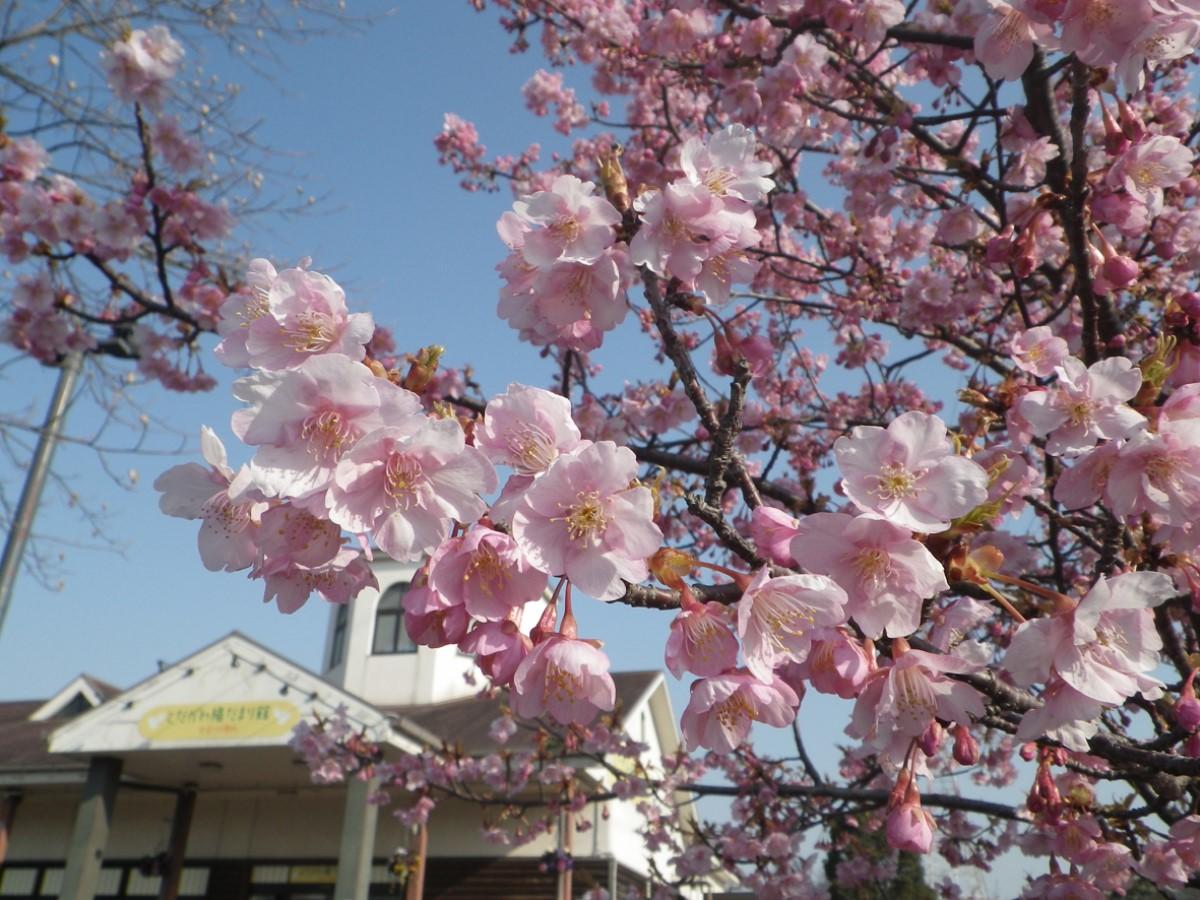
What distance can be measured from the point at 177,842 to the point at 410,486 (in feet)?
45.7

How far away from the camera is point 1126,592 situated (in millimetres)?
1423

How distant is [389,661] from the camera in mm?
16312

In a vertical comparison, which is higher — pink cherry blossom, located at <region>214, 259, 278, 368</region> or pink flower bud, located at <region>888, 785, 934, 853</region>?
pink cherry blossom, located at <region>214, 259, 278, 368</region>

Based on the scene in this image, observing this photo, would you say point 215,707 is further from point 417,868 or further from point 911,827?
point 911,827

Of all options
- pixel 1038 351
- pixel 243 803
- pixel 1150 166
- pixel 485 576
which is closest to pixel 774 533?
pixel 485 576

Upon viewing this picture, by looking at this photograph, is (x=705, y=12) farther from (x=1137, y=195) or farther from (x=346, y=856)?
(x=346, y=856)

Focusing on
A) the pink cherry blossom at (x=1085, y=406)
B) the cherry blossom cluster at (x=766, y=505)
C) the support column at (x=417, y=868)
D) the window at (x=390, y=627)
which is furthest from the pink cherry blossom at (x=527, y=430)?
the window at (x=390, y=627)

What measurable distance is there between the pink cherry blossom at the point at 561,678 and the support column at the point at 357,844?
981cm

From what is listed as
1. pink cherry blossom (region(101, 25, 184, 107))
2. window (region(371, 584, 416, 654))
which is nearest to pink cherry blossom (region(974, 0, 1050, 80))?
pink cherry blossom (region(101, 25, 184, 107))

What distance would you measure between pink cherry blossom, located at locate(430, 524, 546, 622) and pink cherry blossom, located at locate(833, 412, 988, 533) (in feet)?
1.80

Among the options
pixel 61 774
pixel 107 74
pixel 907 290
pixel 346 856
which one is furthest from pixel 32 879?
pixel 907 290

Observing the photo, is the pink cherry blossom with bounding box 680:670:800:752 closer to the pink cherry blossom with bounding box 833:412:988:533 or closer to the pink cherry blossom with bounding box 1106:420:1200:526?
the pink cherry blossom with bounding box 833:412:988:533

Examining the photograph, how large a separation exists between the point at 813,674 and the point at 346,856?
1020cm

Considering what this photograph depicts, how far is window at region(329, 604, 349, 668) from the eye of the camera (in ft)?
55.9
